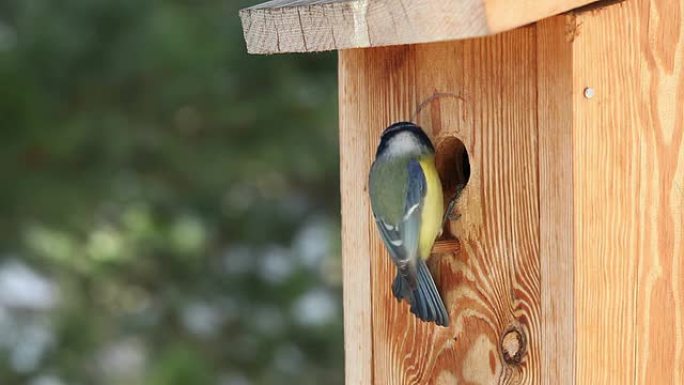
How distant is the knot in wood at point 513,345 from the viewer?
184 cm

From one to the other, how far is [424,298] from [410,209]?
15 centimetres

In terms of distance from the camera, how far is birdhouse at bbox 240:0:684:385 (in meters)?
1.72

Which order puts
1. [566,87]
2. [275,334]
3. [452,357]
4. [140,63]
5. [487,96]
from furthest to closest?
[275,334]
[140,63]
[452,357]
[487,96]
[566,87]

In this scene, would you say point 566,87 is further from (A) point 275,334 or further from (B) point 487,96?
(A) point 275,334

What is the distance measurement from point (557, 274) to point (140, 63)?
8.09 feet

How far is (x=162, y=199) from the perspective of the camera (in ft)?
15.4

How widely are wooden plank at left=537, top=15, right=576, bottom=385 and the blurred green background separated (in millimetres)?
1910

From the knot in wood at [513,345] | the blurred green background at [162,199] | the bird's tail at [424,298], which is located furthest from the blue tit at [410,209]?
the blurred green background at [162,199]

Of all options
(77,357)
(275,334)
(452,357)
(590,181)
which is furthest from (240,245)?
(590,181)

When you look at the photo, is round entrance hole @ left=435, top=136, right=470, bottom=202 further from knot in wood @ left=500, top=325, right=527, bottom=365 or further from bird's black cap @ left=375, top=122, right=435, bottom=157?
knot in wood @ left=500, top=325, right=527, bottom=365

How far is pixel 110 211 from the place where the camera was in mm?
4867

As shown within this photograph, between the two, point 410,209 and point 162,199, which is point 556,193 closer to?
point 410,209

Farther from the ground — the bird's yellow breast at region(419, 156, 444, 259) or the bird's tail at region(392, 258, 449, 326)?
the bird's yellow breast at region(419, 156, 444, 259)

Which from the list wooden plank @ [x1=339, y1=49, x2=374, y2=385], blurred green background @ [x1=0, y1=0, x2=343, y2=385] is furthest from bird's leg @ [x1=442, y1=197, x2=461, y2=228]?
blurred green background @ [x1=0, y1=0, x2=343, y2=385]
